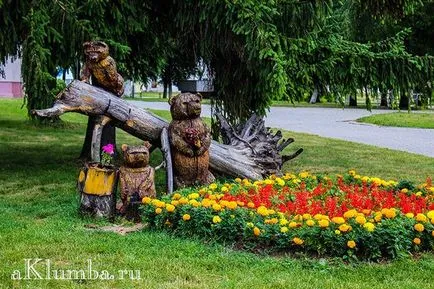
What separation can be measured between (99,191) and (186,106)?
1.46 m

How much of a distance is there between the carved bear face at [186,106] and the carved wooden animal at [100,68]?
75cm

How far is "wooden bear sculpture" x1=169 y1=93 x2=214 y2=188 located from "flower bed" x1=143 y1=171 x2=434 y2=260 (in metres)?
0.69

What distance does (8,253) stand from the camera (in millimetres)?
4934

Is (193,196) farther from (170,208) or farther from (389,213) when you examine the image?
(389,213)

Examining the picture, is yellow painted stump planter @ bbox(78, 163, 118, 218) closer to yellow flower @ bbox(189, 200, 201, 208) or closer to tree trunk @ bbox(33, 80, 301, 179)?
tree trunk @ bbox(33, 80, 301, 179)

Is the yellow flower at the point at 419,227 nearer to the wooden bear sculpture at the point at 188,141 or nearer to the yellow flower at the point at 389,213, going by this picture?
the yellow flower at the point at 389,213

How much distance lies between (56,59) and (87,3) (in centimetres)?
99

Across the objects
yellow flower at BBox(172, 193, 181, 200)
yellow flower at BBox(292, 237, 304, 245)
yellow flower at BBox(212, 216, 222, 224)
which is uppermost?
yellow flower at BBox(172, 193, 181, 200)

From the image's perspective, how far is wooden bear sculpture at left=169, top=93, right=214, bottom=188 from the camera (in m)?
7.21

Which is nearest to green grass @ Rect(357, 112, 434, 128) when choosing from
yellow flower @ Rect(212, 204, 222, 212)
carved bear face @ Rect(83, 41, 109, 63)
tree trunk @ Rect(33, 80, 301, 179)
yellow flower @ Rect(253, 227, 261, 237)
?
tree trunk @ Rect(33, 80, 301, 179)

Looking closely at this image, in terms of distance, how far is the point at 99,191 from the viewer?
253 inches

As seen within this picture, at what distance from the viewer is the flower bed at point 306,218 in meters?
4.97

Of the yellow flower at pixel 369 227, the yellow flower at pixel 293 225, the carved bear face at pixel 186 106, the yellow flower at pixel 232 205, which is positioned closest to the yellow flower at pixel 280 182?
→ the carved bear face at pixel 186 106

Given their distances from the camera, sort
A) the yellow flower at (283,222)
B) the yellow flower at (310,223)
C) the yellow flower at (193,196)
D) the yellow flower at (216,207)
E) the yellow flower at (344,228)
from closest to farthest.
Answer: the yellow flower at (344,228) < the yellow flower at (310,223) < the yellow flower at (283,222) < the yellow flower at (216,207) < the yellow flower at (193,196)
